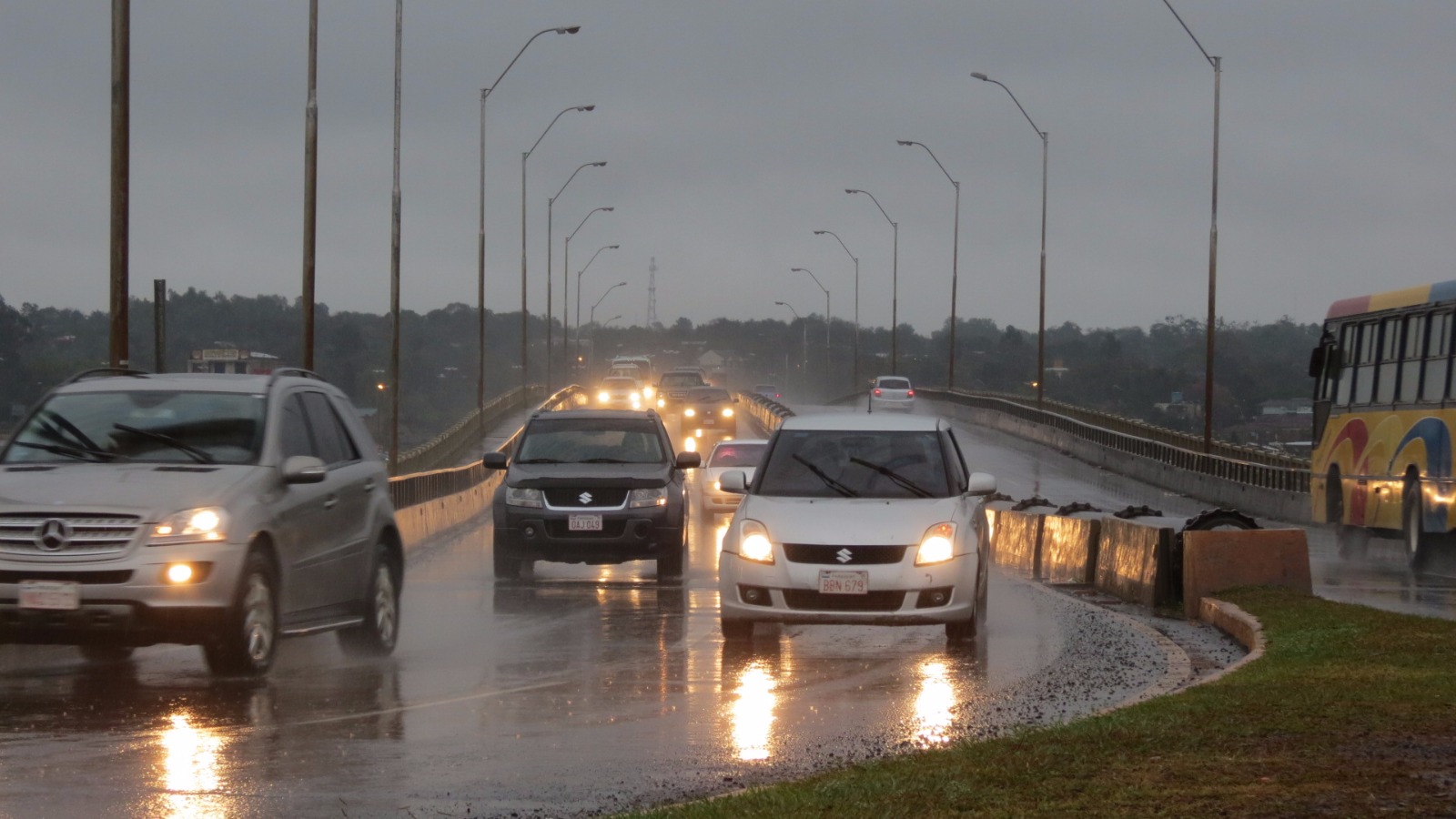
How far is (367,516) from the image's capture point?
13.5m

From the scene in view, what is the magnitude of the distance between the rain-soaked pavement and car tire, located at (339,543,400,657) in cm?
15

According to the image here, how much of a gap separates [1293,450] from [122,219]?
4002cm

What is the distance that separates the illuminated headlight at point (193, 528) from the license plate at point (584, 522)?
8.97m

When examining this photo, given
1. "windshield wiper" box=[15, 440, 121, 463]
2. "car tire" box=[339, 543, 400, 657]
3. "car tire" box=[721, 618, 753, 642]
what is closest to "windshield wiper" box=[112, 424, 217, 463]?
"windshield wiper" box=[15, 440, 121, 463]

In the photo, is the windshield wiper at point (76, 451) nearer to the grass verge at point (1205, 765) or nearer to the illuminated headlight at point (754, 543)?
the illuminated headlight at point (754, 543)

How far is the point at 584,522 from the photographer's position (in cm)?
1989

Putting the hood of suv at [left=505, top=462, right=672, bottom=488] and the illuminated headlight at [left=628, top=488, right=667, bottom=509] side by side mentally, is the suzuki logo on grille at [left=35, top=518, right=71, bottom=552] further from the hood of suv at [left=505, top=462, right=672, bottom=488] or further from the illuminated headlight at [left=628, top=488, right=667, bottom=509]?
the illuminated headlight at [left=628, top=488, right=667, bottom=509]

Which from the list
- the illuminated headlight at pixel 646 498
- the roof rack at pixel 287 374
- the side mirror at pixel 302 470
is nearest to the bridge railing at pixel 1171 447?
the illuminated headlight at pixel 646 498

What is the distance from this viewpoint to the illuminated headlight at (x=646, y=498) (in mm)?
19984

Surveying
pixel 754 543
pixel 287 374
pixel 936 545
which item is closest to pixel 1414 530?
pixel 936 545

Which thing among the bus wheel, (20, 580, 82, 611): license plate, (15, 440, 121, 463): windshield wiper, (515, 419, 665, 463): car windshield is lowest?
the bus wheel

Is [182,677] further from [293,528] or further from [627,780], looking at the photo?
[627,780]

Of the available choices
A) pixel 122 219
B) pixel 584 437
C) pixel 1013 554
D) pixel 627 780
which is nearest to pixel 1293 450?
pixel 1013 554

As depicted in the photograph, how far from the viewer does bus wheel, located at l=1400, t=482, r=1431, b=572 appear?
23.4 metres
